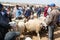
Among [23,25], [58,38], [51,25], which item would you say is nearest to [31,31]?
[23,25]

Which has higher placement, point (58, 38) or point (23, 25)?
point (23, 25)

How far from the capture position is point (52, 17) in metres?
6.34

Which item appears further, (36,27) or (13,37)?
(36,27)

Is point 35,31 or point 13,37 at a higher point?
point 13,37

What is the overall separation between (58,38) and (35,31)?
1253 mm

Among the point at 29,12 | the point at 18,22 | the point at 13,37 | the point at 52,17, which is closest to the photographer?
the point at 13,37

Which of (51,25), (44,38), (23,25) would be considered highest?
(51,25)

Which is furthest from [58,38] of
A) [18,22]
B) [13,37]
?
[13,37]

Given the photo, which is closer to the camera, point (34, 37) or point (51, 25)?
point (51, 25)

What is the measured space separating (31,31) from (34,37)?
40cm

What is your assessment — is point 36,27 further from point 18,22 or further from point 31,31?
point 18,22

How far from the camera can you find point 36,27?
9727 millimetres

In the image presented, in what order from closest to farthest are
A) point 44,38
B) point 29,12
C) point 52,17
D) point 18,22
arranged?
1. point 52,17
2. point 18,22
3. point 44,38
4. point 29,12

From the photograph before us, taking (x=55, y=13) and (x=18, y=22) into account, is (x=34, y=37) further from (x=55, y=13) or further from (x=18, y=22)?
(x=55, y=13)
